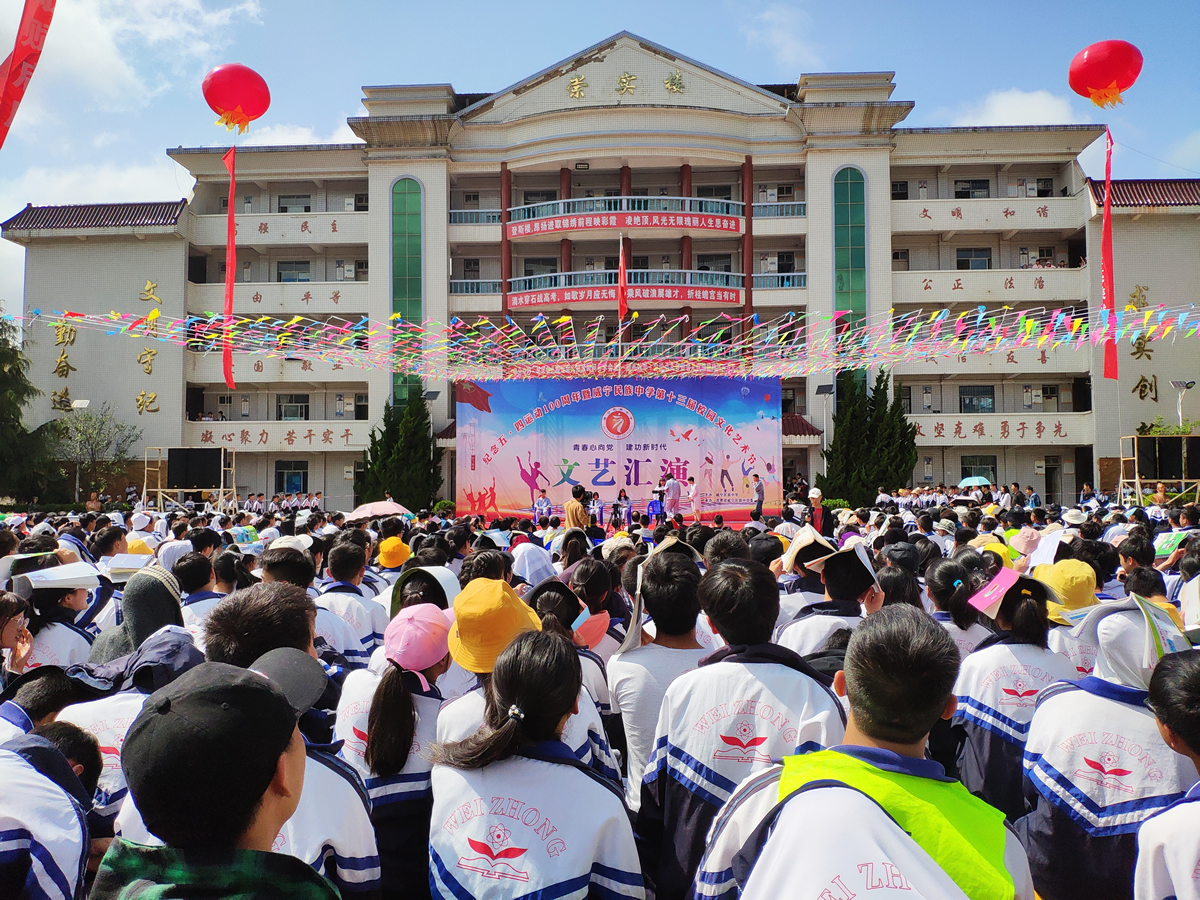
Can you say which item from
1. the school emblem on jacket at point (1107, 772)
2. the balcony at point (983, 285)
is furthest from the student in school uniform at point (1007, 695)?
the balcony at point (983, 285)

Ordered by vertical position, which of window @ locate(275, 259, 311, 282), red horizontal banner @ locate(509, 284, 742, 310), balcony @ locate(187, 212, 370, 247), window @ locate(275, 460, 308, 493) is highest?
balcony @ locate(187, 212, 370, 247)

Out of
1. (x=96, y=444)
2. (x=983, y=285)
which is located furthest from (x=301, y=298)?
(x=983, y=285)

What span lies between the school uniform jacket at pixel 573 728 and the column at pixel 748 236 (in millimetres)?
22468

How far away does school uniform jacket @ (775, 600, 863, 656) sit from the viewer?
10.6ft

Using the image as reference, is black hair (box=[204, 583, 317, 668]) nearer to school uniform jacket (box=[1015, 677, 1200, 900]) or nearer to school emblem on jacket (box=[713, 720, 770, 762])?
school emblem on jacket (box=[713, 720, 770, 762])

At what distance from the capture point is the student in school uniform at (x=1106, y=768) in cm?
223

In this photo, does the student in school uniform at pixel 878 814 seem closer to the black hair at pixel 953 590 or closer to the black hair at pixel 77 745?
the black hair at pixel 77 745

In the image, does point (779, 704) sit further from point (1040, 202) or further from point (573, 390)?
point (1040, 202)

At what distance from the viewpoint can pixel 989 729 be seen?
291 cm

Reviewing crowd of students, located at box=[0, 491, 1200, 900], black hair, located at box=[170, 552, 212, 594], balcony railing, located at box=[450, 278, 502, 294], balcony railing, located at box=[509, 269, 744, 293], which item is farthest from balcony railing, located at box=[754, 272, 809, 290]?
black hair, located at box=[170, 552, 212, 594]

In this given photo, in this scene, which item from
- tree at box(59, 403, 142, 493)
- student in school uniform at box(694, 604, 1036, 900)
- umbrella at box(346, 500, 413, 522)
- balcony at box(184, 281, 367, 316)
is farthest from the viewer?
balcony at box(184, 281, 367, 316)

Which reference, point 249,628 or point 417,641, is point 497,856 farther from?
point 249,628

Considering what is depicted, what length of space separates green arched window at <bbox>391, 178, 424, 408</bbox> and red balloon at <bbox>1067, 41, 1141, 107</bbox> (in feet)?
60.3

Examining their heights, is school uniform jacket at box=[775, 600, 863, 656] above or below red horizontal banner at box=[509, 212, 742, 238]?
below
